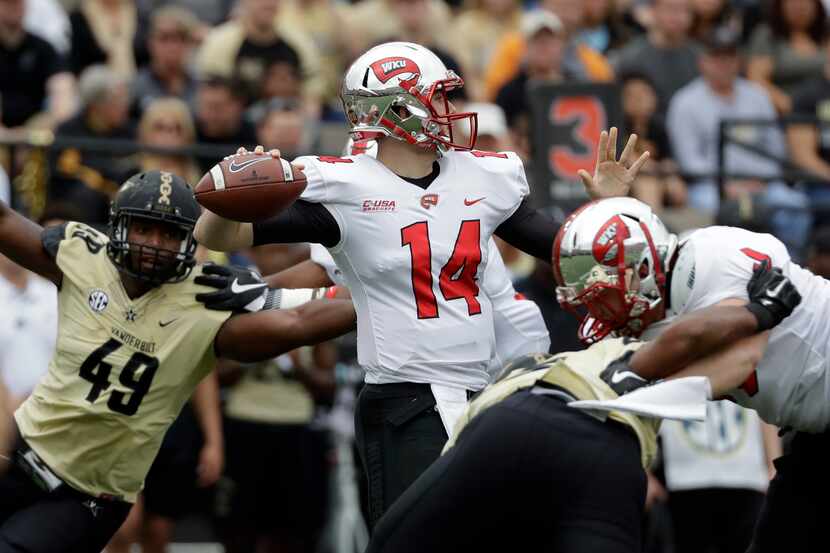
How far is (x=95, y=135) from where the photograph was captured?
9148 mm

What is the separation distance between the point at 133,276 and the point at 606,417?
2.20 m

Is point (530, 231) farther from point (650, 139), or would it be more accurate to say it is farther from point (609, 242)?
point (650, 139)

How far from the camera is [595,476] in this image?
4098mm

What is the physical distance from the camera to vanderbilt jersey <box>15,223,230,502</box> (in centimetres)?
570

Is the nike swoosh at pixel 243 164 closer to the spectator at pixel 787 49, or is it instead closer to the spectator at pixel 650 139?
the spectator at pixel 650 139

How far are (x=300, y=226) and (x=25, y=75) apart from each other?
16.2ft

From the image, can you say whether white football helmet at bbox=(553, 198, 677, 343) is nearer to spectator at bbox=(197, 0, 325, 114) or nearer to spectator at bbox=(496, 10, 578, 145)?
spectator at bbox=(496, 10, 578, 145)

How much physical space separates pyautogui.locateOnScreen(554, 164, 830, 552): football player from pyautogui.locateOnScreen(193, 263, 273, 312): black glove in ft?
4.37

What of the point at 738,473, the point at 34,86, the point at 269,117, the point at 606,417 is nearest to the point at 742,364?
the point at 606,417

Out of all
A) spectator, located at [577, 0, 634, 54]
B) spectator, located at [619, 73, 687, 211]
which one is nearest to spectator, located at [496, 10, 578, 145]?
spectator, located at [619, 73, 687, 211]

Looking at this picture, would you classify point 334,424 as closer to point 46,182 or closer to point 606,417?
point 46,182

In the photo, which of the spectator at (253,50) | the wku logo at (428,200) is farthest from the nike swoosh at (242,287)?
the spectator at (253,50)

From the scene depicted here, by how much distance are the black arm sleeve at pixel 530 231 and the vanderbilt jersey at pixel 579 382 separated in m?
1.01

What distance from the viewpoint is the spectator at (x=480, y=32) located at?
426 inches
